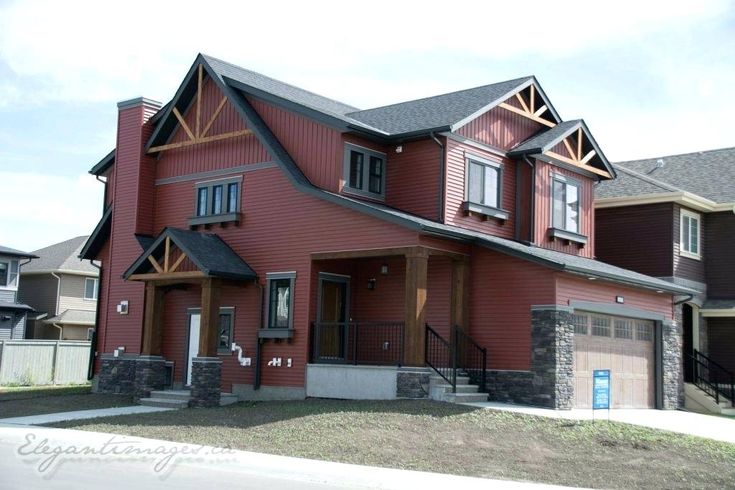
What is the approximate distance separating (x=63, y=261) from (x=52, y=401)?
83.2 feet

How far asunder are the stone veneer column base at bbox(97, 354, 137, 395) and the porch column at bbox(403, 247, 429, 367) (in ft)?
31.2

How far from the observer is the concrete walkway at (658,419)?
18766mm

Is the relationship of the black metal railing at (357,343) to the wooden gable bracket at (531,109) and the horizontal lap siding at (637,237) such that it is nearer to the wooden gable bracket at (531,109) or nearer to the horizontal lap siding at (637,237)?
the wooden gable bracket at (531,109)

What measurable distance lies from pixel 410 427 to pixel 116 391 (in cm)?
1236

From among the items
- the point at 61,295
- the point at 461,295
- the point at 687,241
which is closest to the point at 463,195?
the point at 461,295

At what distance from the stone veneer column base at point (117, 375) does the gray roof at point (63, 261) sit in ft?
69.3

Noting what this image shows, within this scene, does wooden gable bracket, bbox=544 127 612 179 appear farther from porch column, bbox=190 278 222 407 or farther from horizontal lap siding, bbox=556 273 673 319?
porch column, bbox=190 278 222 407

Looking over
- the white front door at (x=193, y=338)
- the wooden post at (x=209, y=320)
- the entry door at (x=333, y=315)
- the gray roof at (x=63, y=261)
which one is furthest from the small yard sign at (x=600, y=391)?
the gray roof at (x=63, y=261)

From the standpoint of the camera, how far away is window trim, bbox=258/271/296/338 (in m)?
22.8

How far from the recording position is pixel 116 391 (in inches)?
1022

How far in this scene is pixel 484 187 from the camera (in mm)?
24297

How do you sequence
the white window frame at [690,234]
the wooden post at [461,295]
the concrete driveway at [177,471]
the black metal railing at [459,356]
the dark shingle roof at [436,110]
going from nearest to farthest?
the concrete driveway at [177,471] → the black metal railing at [459,356] → the wooden post at [461,295] → the dark shingle roof at [436,110] → the white window frame at [690,234]

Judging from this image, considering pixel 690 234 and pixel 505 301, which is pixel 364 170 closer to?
pixel 505 301

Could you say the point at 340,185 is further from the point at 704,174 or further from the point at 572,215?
the point at 704,174
